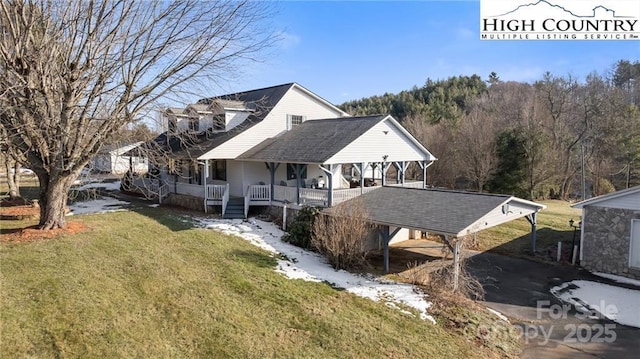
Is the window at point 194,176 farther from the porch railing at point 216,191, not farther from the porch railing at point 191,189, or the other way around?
the porch railing at point 216,191

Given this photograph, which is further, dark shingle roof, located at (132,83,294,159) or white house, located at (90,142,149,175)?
dark shingle roof, located at (132,83,294,159)

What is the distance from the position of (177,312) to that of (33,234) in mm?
6708

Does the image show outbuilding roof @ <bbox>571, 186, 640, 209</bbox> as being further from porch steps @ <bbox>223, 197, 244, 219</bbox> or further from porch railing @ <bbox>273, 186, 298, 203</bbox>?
porch steps @ <bbox>223, 197, 244, 219</bbox>

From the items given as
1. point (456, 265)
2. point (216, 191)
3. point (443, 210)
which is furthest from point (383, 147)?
point (216, 191)

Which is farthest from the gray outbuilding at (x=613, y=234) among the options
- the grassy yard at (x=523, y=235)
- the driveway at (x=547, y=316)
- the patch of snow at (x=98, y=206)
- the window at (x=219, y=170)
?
the patch of snow at (x=98, y=206)

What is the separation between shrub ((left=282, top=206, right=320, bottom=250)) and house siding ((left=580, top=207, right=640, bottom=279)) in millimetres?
10661

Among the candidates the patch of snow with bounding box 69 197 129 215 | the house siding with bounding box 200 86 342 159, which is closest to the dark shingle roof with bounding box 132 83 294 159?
the house siding with bounding box 200 86 342 159

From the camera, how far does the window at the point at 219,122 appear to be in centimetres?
2195

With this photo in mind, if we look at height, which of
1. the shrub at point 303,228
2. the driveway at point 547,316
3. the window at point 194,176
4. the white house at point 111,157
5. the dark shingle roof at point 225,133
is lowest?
the driveway at point 547,316

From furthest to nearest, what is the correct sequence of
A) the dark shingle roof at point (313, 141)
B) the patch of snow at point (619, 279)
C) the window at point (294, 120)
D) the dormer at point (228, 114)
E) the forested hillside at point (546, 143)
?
1. the forested hillside at point (546, 143)
2. the window at point (294, 120)
3. the dormer at point (228, 114)
4. the dark shingle roof at point (313, 141)
5. the patch of snow at point (619, 279)

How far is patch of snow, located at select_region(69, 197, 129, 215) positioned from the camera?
18.4 m

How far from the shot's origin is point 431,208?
13.8 metres

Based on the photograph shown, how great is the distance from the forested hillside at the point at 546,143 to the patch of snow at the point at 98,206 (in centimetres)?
2440

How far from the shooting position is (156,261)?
11164 millimetres
